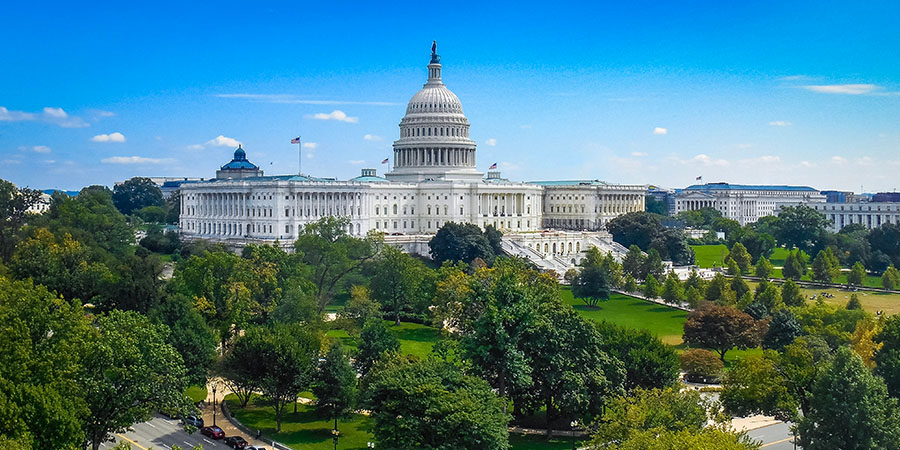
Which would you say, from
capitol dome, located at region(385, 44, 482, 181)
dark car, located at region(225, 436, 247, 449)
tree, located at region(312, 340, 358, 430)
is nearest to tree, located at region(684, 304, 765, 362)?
tree, located at region(312, 340, 358, 430)

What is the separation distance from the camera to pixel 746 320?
254 ft

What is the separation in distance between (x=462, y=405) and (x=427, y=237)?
9286 centimetres

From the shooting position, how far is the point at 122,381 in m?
44.0

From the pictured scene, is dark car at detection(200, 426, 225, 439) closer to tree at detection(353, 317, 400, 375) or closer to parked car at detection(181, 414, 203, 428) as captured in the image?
parked car at detection(181, 414, 203, 428)

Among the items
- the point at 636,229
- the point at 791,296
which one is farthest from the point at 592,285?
the point at 636,229

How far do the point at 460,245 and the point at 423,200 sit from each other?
35.0 meters

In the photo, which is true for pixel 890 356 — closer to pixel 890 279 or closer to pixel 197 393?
pixel 197 393

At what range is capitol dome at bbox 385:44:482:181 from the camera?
164 meters

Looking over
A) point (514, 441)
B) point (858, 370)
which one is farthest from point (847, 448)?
point (514, 441)

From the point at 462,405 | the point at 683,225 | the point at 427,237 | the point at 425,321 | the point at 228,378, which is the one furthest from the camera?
the point at 683,225

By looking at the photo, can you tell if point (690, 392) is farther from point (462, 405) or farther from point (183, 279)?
point (183, 279)

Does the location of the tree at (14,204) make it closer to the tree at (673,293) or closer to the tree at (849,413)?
the tree at (673,293)

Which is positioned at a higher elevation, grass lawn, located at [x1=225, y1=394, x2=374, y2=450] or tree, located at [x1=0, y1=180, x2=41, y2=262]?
tree, located at [x1=0, y1=180, x2=41, y2=262]

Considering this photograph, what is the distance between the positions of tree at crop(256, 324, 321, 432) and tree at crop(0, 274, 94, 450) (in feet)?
35.6
